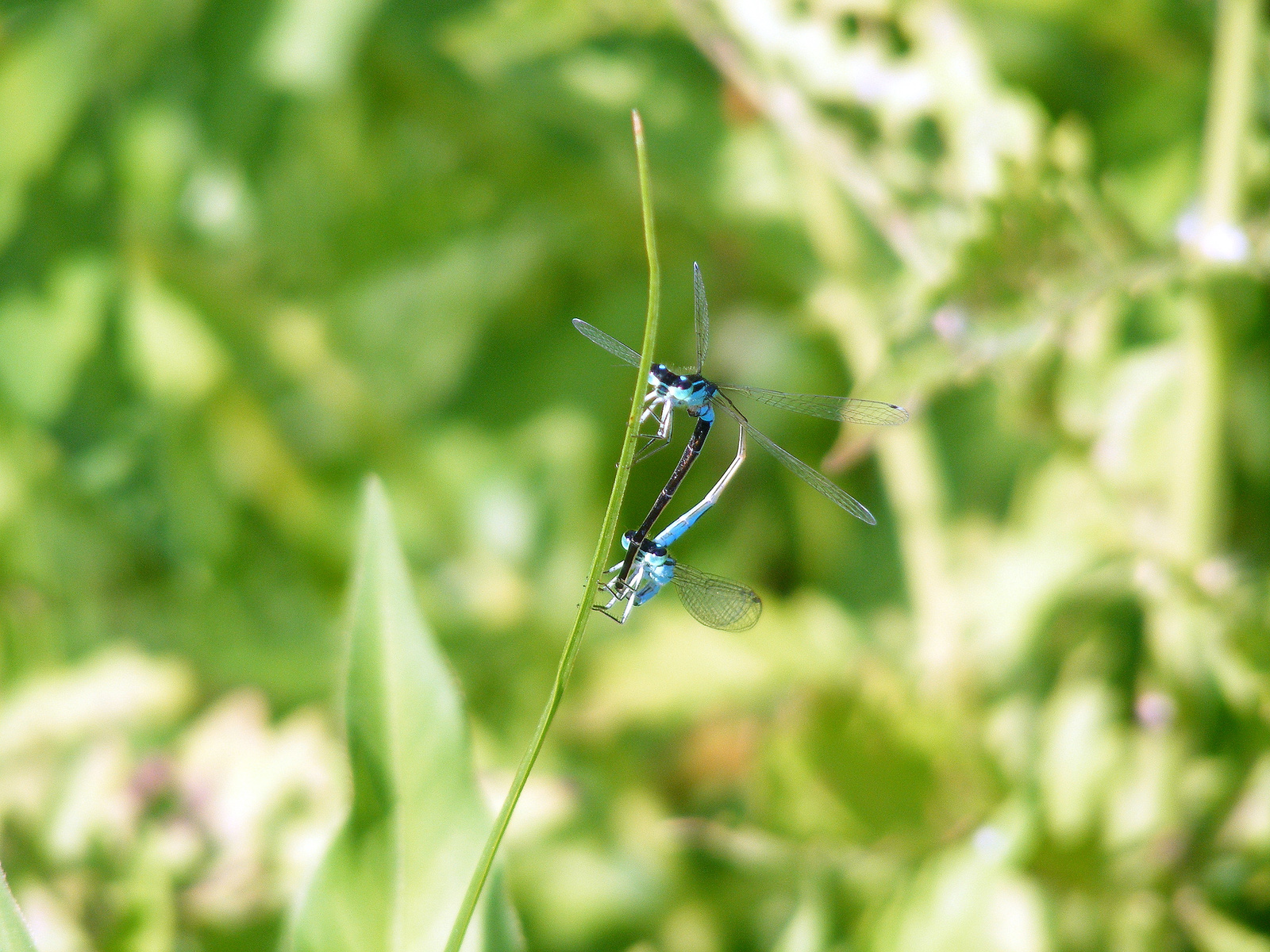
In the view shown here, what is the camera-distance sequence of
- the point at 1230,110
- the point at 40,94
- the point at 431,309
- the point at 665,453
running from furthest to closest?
the point at 431,309 → the point at 40,94 → the point at 665,453 → the point at 1230,110

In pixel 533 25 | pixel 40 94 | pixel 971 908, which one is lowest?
pixel 971 908

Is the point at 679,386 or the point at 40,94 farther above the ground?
the point at 40,94

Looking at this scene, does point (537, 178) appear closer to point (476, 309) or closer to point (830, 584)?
point (476, 309)

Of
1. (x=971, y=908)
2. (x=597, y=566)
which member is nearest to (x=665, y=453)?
(x=971, y=908)

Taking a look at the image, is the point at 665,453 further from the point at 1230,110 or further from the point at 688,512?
the point at 1230,110

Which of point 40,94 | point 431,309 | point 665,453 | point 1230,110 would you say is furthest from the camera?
point 431,309

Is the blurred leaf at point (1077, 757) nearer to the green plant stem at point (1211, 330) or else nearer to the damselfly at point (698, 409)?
the green plant stem at point (1211, 330)

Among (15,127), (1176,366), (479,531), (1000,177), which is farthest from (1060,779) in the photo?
(15,127)
